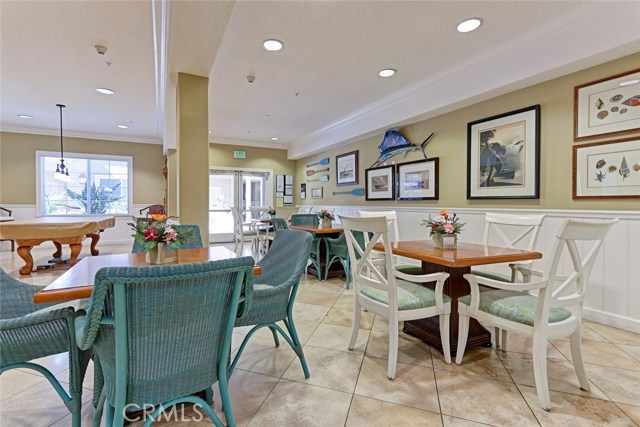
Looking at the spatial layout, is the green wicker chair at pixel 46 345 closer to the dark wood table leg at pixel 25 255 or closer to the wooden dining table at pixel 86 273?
the wooden dining table at pixel 86 273

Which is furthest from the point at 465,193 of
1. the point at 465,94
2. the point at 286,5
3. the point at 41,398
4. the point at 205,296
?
the point at 41,398

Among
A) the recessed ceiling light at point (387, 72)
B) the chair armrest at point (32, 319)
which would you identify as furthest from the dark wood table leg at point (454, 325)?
the recessed ceiling light at point (387, 72)

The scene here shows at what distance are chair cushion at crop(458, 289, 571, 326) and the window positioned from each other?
8151 mm

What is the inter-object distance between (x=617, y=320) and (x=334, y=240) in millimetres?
2882

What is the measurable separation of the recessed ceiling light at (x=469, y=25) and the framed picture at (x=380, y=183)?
2.46 metres

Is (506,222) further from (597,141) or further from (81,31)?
(81,31)

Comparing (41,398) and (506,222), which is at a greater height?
(506,222)

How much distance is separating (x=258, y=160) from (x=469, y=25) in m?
6.03

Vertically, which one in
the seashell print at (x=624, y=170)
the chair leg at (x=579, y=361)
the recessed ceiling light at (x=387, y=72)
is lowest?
the chair leg at (x=579, y=361)

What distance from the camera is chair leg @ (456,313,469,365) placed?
2.00 meters

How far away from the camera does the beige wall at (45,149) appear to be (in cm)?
646

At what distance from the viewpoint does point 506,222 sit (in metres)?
2.72

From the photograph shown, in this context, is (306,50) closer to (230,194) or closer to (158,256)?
(158,256)

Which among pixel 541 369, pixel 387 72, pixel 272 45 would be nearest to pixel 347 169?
pixel 387 72
